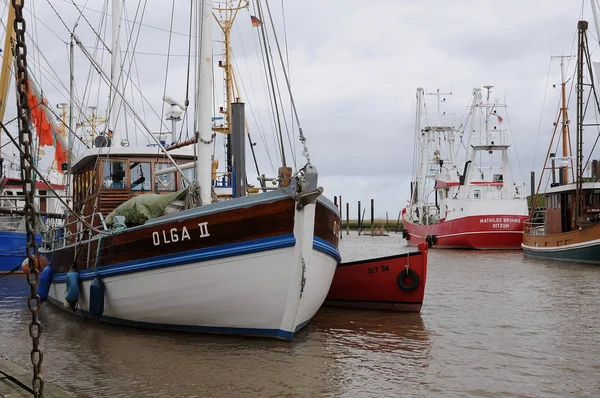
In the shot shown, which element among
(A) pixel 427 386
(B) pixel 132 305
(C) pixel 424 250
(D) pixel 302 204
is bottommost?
(A) pixel 427 386

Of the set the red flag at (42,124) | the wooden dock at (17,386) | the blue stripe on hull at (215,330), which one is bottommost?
the blue stripe on hull at (215,330)

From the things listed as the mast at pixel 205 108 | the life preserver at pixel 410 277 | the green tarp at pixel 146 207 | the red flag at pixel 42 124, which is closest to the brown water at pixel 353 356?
the life preserver at pixel 410 277

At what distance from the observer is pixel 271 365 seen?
25.7 feet

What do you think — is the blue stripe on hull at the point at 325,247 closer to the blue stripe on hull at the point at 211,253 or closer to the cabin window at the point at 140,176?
the blue stripe on hull at the point at 211,253

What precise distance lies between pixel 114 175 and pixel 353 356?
6592 mm

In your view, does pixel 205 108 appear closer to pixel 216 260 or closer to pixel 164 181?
pixel 216 260

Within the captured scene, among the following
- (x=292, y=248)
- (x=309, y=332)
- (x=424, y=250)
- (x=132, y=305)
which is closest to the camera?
(x=292, y=248)

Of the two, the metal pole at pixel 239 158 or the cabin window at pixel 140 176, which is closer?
the metal pole at pixel 239 158

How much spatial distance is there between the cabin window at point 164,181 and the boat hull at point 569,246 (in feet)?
54.3

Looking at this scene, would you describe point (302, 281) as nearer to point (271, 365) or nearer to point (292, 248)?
point (292, 248)

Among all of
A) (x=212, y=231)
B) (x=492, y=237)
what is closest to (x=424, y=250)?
(x=212, y=231)

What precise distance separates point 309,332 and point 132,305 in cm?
291

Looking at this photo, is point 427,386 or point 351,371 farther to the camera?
point 351,371

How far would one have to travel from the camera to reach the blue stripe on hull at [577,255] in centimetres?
2317
